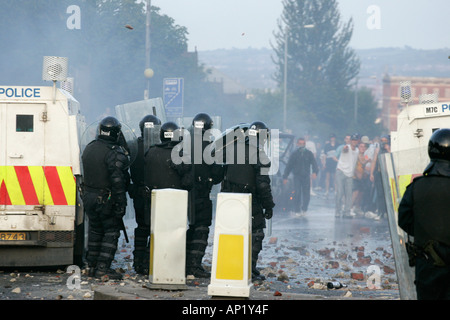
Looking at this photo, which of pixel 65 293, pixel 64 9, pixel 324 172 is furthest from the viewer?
pixel 64 9

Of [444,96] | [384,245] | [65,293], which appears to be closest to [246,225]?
[65,293]

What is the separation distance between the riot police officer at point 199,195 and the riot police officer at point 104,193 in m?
1.04

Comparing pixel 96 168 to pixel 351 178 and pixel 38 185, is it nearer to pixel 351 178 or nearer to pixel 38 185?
Answer: pixel 38 185

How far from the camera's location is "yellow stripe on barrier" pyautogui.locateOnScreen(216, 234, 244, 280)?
24.6 ft

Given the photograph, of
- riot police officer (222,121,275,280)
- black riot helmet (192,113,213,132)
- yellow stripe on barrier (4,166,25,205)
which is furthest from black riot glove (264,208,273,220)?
yellow stripe on barrier (4,166,25,205)

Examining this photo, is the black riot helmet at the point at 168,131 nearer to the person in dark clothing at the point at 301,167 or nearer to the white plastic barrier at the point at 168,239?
the white plastic barrier at the point at 168,239

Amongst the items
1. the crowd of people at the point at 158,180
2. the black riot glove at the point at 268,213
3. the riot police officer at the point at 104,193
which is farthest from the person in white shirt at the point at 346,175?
the riot police officer at the point at 104,193

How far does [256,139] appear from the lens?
10.2 metres

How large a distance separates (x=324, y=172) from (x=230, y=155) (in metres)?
20.1

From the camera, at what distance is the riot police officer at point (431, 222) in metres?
5.78

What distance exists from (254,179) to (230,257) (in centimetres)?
275

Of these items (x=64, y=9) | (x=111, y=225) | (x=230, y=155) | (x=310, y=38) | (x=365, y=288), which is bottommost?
(x=365, y=288)

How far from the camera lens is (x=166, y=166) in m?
10.1

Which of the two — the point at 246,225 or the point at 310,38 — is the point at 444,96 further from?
the point at 246,225
